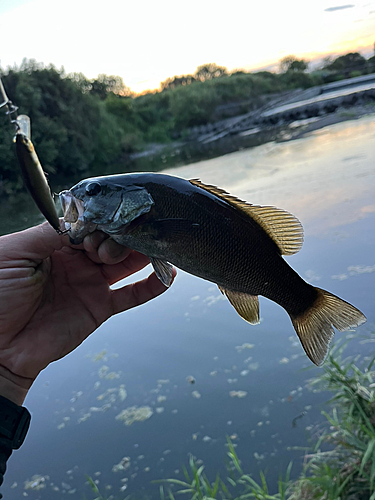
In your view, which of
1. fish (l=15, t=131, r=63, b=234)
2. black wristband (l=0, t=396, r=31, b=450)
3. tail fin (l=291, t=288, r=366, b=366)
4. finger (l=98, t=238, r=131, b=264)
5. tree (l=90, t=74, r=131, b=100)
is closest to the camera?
fish (l=15, t=131, r=63, b=234)

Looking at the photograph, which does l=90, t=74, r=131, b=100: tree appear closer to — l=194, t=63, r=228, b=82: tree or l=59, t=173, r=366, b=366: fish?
l=194, t=63, r=228, b=82: tree

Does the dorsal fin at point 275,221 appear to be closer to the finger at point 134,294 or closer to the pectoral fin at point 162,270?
the pectoral fin at point 162,270

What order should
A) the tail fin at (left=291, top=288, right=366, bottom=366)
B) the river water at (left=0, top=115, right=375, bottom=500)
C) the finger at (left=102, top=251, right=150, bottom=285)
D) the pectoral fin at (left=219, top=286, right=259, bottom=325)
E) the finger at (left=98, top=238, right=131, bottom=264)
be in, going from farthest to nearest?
the river water at (left=0, top=115, right=375, bottom=500)
the finger at (left=102, top=251, right=150, bottom=285)
the finger at (left=98, top=238, right=131, bottom=264)
the pectoral fin at (left=219, top=286, right=259, bottom=325)
the tail fin at (left=291, top=288, right=366, bottom=366)

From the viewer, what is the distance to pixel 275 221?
1.94m

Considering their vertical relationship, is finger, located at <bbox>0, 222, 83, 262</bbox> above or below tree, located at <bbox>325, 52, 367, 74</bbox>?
below

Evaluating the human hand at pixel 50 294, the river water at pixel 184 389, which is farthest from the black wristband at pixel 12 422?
the river water at pixel 184 389

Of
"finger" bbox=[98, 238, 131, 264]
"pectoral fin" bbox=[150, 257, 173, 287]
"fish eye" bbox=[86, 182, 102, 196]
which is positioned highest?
"fish eye" bbox=[86, 182, 102, 196]

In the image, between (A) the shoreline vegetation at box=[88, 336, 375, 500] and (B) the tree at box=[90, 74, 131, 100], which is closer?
(A) the shoreline vegetation at box=[88, 336, 375, 500]

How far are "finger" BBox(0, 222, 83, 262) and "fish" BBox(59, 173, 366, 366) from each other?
33 centimetres

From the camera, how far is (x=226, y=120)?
129 feet

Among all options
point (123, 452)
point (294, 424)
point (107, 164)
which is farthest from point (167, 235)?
point (107, 164)

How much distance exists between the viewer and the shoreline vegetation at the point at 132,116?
2144cm

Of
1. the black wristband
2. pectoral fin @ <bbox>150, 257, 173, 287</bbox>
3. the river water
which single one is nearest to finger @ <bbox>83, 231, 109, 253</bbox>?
pectoral fin @ <bbox>150, 257, 173, 287</bbox>

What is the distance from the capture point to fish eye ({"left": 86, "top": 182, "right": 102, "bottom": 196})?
75.5 inches
